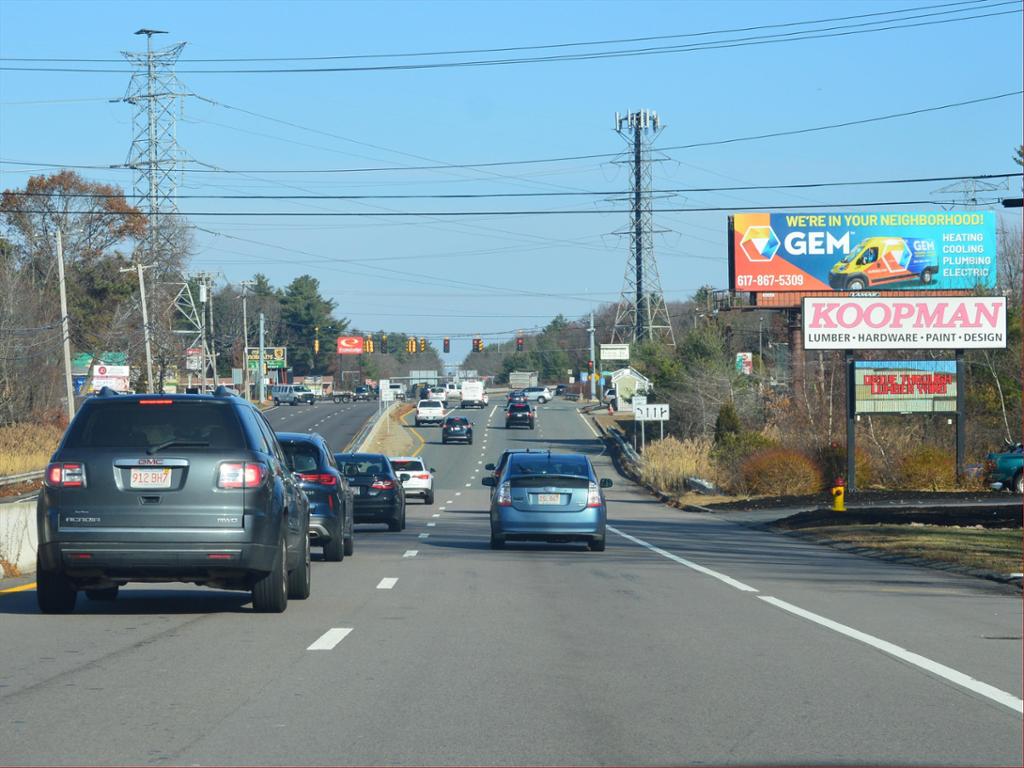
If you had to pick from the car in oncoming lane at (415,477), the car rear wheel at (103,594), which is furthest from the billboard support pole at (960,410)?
the car rear wheel at (103,594)

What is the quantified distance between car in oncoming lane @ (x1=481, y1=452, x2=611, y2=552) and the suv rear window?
10.3 m

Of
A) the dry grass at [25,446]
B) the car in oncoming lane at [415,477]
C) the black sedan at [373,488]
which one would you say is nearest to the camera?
the black sedan at [373,488]

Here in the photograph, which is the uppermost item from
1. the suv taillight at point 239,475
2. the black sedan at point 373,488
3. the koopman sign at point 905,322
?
the koopman sign at point 905,322

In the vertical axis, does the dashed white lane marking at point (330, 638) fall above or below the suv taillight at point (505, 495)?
below

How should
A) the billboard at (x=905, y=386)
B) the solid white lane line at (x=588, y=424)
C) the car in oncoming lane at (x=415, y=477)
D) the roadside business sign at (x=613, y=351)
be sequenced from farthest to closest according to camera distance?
the roadside business sign at (x=613, y=351), the solid white lane line at (x=588, y=424), the car in oncoming lane at (x=415, y=477), the billboard at (x=905, y=386)

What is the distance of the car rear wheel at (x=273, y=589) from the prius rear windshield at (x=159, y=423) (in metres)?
1.16

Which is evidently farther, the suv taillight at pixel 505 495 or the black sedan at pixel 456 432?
the black sedan at pixel 456 432

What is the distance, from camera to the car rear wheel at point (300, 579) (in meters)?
14.2

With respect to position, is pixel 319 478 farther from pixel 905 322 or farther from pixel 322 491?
pixel 905 322

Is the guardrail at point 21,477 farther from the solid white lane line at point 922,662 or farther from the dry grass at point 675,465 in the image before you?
the solid white lane line at point 922,662

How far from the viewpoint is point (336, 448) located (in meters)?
76.8

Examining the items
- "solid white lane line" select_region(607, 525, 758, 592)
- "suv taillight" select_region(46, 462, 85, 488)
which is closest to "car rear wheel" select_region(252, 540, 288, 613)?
"suv taillight" select_region(46, 462, 85, 488)

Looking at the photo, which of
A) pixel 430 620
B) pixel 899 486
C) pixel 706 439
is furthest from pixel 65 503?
pixel 706 439

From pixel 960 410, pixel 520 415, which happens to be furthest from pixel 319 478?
pixel 520 415
